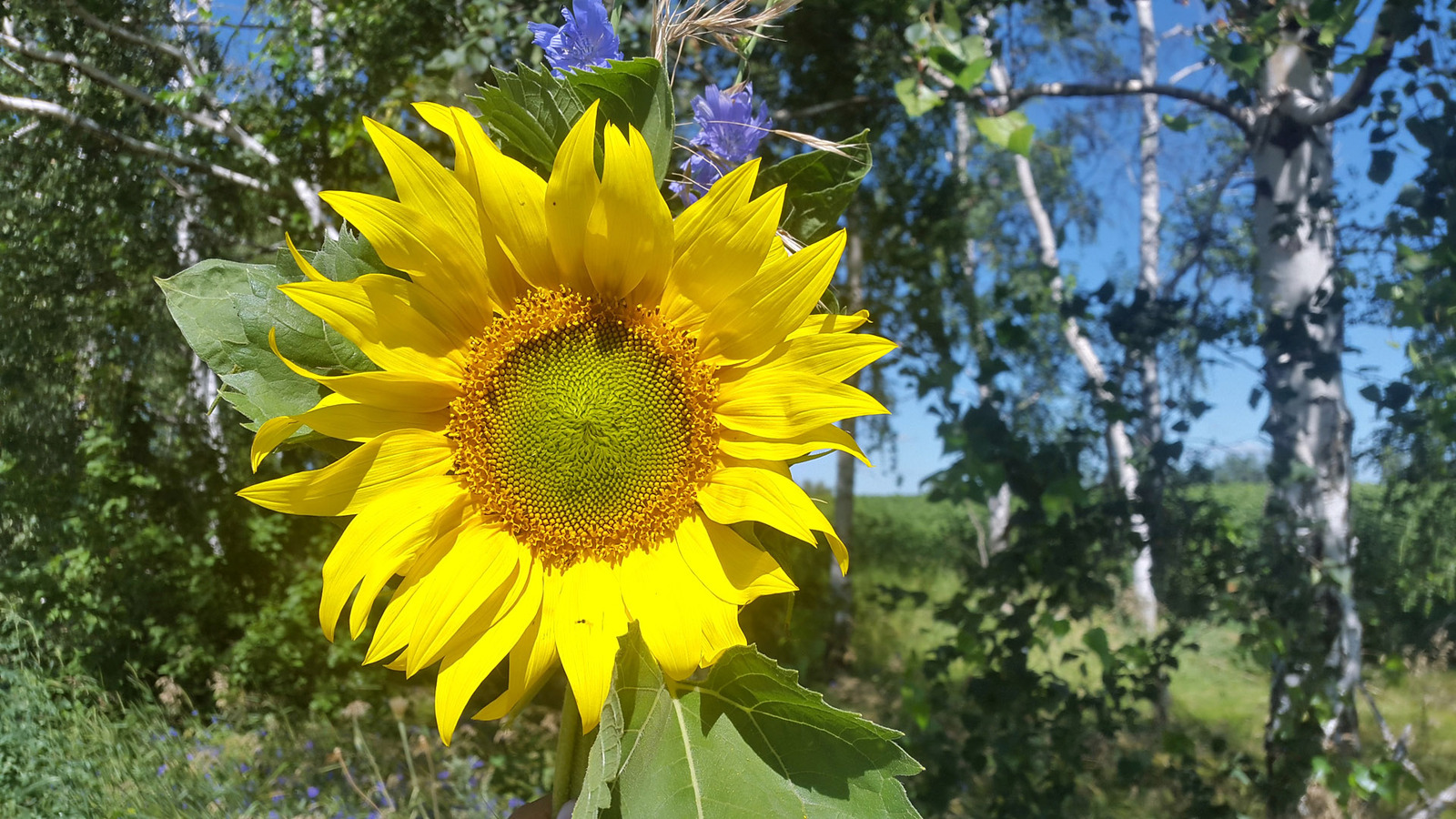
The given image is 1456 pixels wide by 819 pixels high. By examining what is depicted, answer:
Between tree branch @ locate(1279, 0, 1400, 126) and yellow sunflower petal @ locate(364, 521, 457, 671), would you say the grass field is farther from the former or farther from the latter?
yellow sunflower petal @ locate(364, 521, 457, 671)

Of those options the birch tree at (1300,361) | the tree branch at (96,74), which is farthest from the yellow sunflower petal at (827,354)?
the tree branch at (96,74)

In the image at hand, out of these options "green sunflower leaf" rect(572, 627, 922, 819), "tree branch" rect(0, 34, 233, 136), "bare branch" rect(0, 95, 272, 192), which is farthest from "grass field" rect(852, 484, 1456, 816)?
"tree branch" rect(0, 34, 233, 136)

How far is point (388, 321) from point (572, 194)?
0.15 metres

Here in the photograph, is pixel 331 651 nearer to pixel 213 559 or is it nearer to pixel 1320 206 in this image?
pixel 213 559

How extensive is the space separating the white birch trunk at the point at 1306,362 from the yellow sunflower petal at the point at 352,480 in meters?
2.52

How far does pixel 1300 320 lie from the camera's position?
2.31 meters

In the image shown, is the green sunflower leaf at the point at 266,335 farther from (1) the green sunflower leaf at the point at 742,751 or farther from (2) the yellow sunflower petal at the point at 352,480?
(1) the green sunflower leaf at the point at 742,751

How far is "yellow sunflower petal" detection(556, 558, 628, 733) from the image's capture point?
501 millimetres

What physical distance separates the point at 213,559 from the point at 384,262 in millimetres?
4048

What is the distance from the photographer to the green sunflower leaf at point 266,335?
521 millimetres

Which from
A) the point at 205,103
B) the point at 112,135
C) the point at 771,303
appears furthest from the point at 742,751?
the point at 205,103

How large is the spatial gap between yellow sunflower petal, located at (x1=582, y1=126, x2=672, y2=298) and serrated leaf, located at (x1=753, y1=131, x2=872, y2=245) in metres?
0.10

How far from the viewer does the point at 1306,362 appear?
7.72 feet

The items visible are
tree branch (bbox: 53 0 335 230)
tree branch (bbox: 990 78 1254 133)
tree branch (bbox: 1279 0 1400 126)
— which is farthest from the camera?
tree branch (bbox: 53 0 335 230)
